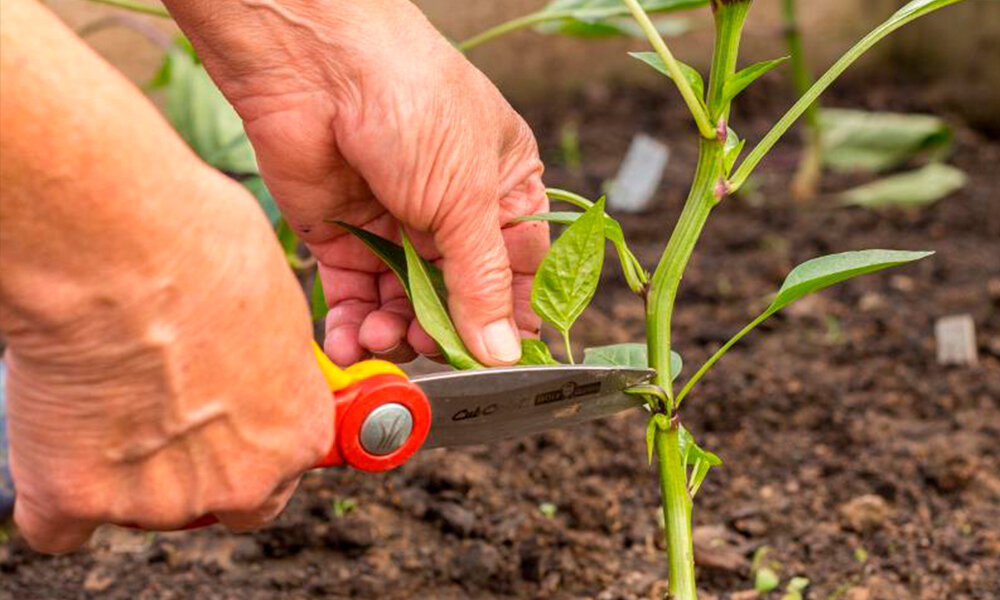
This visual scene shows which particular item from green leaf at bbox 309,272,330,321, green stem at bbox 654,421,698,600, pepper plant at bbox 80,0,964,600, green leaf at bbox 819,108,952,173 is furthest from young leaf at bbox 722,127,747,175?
green leaf at bbox 819,108,952,173

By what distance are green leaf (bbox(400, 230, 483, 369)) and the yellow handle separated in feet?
0.21

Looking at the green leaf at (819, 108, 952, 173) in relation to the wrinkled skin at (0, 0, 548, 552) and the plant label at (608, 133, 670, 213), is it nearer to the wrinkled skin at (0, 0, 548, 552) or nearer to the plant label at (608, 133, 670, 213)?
the plant label at (608, 133, 670, 213)

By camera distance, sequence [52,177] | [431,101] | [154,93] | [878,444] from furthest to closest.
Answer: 1. [154,93]
2. [878,444]
3. [431,101]
4. [52,177]

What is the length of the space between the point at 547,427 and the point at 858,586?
1.44ft

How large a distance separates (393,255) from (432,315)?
65 mm

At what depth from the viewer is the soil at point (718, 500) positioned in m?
1.32

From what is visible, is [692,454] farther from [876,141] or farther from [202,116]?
[876,141]

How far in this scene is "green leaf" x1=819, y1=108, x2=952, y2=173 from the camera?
8.06ft

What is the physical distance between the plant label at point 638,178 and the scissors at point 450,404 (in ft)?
4.35

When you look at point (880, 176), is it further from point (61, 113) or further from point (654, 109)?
point (61, 113)

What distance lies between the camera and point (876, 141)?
2492 millimetres

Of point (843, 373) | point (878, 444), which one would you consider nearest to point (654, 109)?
point (843, 373)

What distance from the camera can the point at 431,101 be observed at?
1.04m

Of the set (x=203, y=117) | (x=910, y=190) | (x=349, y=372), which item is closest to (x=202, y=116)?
(x=203, y=117)
